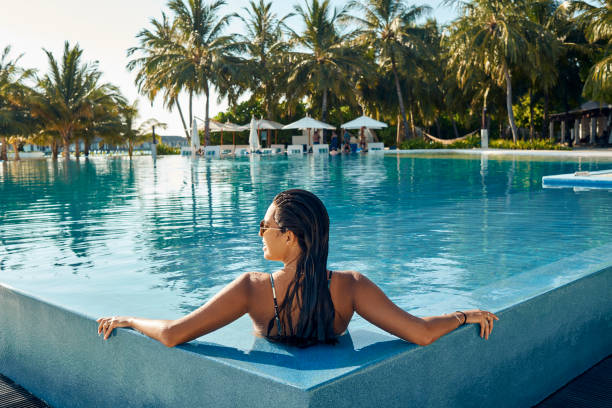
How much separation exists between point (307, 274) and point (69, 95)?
37.9m

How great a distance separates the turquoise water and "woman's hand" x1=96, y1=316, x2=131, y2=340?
0.88 feet

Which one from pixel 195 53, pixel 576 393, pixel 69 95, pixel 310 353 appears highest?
pixel 195 53

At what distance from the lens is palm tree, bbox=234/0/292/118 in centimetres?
3662

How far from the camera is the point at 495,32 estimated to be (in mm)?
28078

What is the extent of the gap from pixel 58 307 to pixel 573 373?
2380 mm

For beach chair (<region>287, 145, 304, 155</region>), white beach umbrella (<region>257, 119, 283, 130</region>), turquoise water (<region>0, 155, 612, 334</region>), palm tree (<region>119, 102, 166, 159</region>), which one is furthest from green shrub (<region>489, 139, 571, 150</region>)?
palm tree (<region>119, 102, 166, 159</region>)

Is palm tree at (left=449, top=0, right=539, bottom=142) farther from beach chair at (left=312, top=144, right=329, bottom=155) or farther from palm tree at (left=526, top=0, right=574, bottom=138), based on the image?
beach chair at (left=312, top=144, right=329, bottom=155)

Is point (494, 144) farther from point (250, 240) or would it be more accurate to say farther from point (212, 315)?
point (212, 315)

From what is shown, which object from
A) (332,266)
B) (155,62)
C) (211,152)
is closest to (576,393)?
(332,266)

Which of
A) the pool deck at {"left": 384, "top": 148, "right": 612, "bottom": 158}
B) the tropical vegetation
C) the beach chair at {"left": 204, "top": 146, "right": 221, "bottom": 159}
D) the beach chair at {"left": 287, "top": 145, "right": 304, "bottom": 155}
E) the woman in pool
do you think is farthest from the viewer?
the beach chair at {"left": 287, "top": 145, "right": 304, "bottom": 155}

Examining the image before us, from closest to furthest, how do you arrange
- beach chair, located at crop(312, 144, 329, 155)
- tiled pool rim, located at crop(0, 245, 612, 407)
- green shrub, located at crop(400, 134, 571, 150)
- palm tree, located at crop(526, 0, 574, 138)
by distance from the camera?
tiled pool rim, located at crop(0, 245, 612, 407), green shrub, located at crop(400, 134, 571, 150), palm tree, located at crop(526, 0, 574, 138), beach chair, located at crop(312, 144, 329, 155)

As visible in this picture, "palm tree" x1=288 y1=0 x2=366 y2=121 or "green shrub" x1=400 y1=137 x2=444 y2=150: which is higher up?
"palm tree" x1=288 y1=0 x2=366 y2=121

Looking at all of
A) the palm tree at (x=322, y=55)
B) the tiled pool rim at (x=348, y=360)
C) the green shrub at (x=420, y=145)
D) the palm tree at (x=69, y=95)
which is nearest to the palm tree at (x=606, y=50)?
the green shrub at (x=420, y=145)

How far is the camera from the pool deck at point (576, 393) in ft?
8.25
